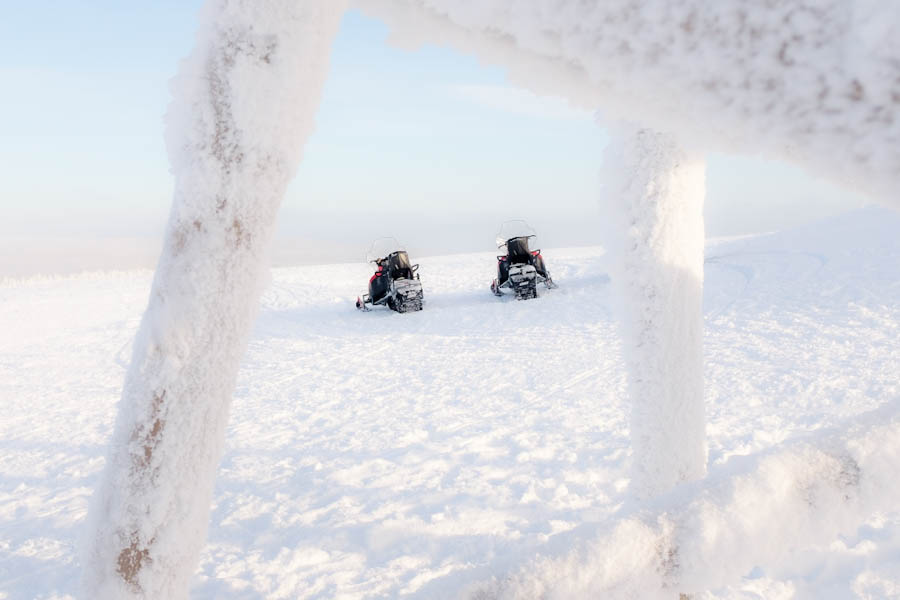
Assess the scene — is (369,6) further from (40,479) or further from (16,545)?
(40,479)

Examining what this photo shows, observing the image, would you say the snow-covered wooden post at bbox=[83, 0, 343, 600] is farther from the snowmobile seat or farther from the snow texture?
the snowmobile seat

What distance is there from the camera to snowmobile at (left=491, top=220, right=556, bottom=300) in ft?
33.3

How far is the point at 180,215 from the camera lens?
0.94 meters

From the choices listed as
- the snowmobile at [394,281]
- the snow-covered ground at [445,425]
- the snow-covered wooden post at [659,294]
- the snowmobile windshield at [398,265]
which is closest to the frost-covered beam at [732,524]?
the snow-covered ground at [445,425]

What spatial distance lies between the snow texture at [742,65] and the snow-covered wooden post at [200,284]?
0.35m

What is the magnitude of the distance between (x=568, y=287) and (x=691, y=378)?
9.51 m

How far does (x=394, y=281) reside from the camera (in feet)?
32.3

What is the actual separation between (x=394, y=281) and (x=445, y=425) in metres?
5.13

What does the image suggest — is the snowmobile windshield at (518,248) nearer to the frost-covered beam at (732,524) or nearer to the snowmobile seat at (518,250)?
the snowmobile seat at (518,250)

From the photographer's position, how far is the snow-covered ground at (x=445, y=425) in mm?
2951

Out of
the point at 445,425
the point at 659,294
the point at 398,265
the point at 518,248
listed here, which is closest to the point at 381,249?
the point at 398,265

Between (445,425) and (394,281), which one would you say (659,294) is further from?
(394,281)

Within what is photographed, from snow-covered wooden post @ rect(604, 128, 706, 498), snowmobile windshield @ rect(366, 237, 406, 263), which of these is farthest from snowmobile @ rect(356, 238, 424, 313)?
snow-covered wooden post @ rect(604, 128, 706, 498)

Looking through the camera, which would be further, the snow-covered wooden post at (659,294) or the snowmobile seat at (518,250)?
the snowmobile seat at (518,250)
